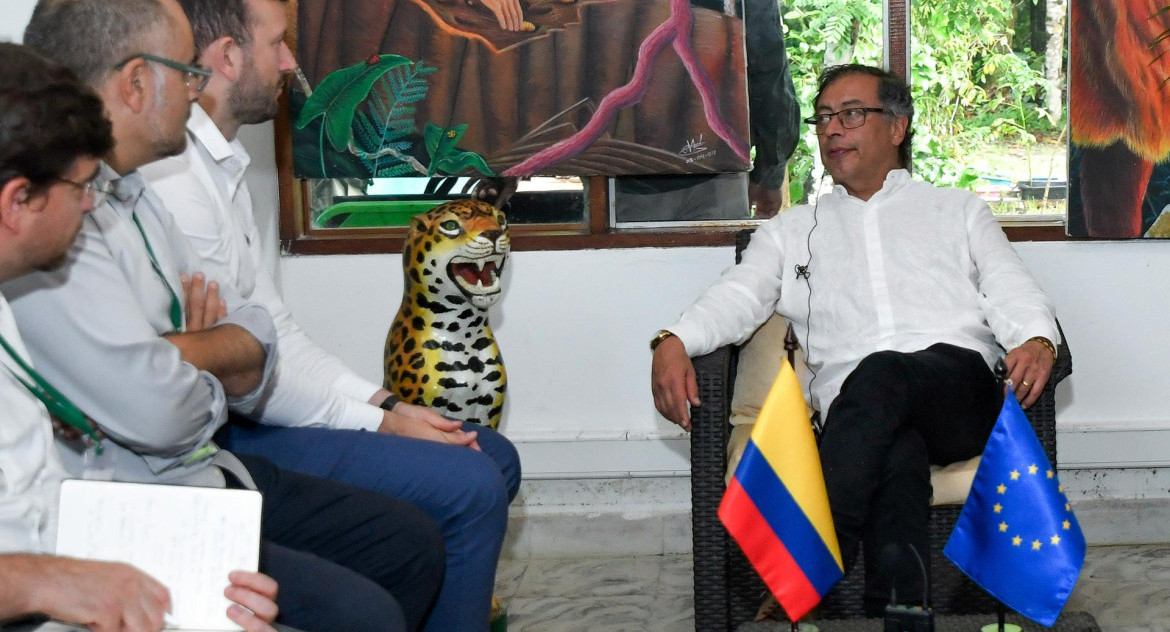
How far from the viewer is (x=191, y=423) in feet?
5.12

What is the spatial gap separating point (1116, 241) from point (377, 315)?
2.07 meters

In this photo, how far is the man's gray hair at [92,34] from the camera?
162 cm

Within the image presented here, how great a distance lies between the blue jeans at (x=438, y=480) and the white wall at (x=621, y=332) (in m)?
1.27

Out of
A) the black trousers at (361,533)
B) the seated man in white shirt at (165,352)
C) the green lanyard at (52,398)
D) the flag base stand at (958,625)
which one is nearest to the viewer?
the green lanyard at (52,398)

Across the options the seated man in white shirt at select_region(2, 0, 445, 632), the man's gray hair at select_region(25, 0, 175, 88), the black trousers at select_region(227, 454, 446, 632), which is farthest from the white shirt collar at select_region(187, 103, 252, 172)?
the black trousers at select_region(227, 454, 446, 632)

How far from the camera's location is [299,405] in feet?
7.13

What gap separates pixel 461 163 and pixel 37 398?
79.9 inches

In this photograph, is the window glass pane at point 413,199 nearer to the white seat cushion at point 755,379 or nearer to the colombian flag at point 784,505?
the white seat cushion at point 755,379

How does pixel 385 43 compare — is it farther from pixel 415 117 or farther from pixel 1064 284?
pixel 1064 284

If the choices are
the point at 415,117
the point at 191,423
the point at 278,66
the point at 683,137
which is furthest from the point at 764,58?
the point at 191,423

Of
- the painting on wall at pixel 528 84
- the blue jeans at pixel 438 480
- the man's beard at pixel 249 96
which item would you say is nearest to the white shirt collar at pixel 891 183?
the painting on wall at pixel 528 84

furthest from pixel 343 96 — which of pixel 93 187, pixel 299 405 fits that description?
pixel 93 187
